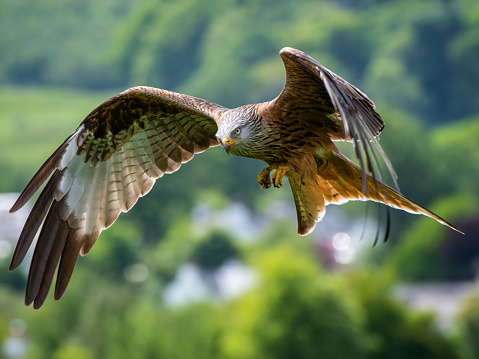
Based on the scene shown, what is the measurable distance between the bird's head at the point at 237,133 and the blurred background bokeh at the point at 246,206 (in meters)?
1.67

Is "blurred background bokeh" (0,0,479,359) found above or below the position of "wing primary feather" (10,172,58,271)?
above

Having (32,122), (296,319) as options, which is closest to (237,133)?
(296,319)

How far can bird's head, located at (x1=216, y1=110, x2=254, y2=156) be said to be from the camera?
350 inches

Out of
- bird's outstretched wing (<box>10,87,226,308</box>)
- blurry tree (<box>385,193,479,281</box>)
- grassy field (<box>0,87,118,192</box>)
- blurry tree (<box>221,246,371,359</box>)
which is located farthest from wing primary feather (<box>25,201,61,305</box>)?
grassy field (<box>0,87,118,192</box>)

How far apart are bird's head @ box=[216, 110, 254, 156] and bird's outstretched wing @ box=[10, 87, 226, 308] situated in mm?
971

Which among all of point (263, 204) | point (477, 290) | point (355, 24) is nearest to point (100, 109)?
point (477, 290)

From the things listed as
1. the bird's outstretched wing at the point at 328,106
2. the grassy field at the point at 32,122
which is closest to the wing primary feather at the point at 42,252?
the bird's outstretched wing at the point at 328,106

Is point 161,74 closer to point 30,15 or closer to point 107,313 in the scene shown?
point 30,15

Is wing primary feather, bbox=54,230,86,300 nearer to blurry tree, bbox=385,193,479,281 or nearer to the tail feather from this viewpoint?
the tail feather

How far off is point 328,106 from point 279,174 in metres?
0.86

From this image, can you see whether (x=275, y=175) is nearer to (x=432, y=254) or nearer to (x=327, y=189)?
(x=327, y=189)

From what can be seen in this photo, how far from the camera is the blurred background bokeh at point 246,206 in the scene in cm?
4831

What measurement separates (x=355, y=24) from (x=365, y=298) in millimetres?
75139

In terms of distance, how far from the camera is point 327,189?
9.98 m
